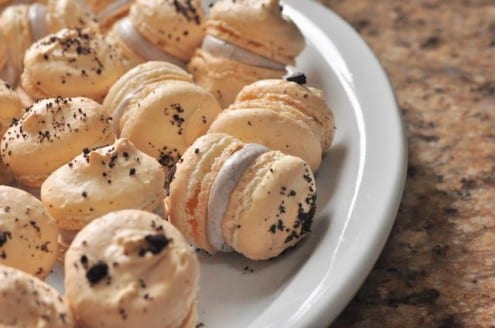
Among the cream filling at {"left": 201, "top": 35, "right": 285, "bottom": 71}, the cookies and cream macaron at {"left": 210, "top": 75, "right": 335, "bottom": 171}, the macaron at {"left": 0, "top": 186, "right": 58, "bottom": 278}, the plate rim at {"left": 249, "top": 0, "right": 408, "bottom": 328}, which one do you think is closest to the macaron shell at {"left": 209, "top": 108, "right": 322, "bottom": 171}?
the cookies and cream macaron at {"left": 210, "top": 75, "right": 335, "bottom": 171}

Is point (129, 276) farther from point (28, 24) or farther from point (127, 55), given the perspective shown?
point (28, 24)

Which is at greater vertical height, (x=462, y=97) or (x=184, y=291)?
(x=184, y=291)

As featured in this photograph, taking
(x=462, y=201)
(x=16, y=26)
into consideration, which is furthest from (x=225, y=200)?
(x=16, y=26)

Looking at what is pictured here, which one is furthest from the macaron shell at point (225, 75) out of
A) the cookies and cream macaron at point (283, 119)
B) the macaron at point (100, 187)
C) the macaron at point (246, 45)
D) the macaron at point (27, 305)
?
the macaron at point (27, 305)

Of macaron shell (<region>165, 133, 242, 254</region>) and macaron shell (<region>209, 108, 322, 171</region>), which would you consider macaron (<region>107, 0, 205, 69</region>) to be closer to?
macaron shell (<region>209, 108, 322, 171</region>)

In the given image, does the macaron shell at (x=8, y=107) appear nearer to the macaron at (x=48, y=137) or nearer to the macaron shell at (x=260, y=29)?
the macaron at (x=48, y=137)

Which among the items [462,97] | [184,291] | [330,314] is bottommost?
[462,97]

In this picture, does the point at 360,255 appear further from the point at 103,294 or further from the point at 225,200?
the point at 103,294
